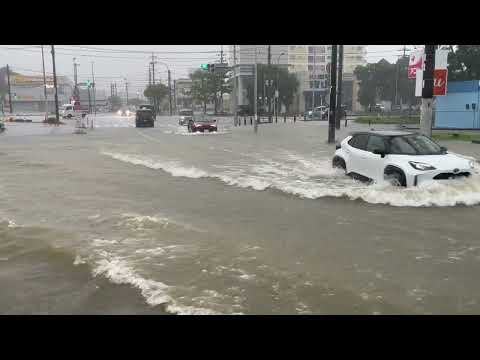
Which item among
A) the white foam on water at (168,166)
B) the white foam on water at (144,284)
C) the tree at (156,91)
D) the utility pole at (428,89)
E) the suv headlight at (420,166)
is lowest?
the white foam on water at (168,166)

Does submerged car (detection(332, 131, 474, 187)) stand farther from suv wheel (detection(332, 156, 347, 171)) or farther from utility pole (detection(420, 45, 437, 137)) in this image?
utility pole (detection(420, 45, 437, 137))

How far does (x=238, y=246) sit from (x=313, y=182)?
585 centimetres

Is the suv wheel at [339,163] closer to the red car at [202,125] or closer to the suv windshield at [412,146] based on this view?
the suv windshield at [412,146]

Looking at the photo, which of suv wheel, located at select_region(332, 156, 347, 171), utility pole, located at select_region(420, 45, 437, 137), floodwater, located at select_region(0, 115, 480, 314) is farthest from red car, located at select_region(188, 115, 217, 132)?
suv wheel, located at select_region(332, 156, 347, 171)

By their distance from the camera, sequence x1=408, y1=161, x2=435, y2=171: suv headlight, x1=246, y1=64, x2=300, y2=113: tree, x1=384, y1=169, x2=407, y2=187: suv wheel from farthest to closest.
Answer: x1=246, y1=64, x2=300, y2=113: tree
x1=384, y1=169, x2=407, y2=187: suv wheel
x1=408, y1=161, x2=435, y2=171: suv headlight

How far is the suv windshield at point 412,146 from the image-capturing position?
10836 millimetres

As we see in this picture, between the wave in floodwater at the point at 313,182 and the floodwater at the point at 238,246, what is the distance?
4cm

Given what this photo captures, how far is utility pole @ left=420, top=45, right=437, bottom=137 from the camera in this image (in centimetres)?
1359

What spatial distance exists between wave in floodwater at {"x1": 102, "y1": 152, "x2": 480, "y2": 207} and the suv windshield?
0.92 m

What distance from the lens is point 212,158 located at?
1891 cm

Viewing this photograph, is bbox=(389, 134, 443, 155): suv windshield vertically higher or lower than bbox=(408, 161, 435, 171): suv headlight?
higher

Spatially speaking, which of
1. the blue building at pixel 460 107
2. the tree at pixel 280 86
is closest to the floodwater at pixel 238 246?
the blue building at pixel 460 107
